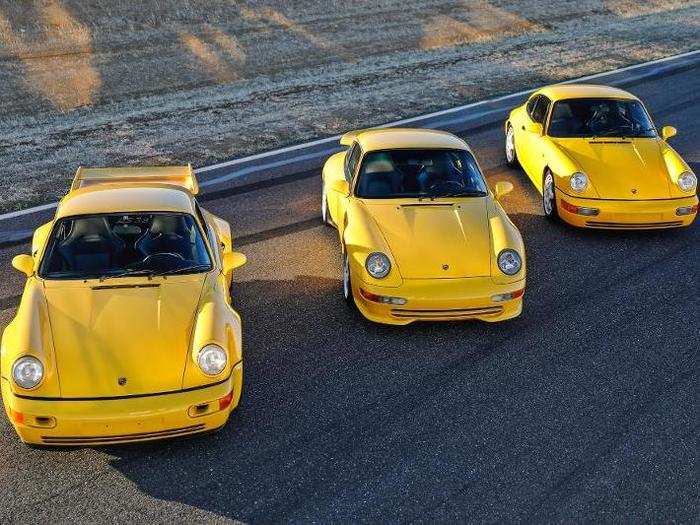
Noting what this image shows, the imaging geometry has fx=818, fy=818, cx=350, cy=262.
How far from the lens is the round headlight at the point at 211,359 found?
5.80 meters

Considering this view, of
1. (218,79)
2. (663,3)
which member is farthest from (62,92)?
(663,3)

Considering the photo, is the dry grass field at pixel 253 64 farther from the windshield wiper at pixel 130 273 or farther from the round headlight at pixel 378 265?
the round headlight at pixel 378 265

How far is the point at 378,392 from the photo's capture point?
262 inches

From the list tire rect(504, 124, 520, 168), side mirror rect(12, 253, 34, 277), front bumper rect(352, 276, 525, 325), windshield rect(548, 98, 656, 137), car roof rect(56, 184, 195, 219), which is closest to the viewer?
side mirror rect(12, 253, 34, 277)

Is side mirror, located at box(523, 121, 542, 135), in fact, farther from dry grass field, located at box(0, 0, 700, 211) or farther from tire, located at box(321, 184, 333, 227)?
dry grass field, located at box(0, 0, 700, 211)

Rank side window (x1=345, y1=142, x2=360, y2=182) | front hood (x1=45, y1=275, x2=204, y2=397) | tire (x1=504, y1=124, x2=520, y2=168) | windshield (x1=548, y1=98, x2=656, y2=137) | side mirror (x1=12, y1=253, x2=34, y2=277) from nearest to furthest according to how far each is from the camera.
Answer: front hood (x1=45, y1=275, x2=204, y2=397)
side mirror (x1=12, y1=253, x2=34, y2=277)
side window (x1=345, y1=142, x2=360, y2=182)
windshield (x1=548, y1=98, x2=656, y2=137)
tire (x1=504, y1=124, x2=520, y2=168)

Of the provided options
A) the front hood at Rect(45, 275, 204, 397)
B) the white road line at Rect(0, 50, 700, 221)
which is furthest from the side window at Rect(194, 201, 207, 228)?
the white road line at Rect(0, 50, 700, 221)

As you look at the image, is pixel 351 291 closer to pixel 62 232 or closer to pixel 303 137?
pixel 62 232

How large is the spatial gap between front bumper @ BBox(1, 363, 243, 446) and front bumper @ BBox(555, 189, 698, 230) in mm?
5786

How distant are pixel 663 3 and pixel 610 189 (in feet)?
80.0

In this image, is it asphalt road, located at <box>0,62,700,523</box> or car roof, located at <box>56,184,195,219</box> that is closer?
asphalt road, located at <box>0,62,700,523</box>

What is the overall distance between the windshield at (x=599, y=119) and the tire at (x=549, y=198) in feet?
2.59

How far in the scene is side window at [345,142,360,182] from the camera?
30.2ft

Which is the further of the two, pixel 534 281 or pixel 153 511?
pixel 534 281
